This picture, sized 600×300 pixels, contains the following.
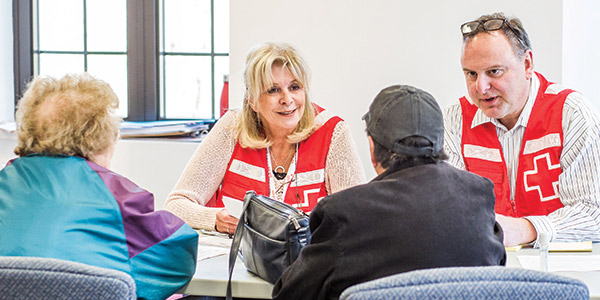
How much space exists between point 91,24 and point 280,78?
7.52ft

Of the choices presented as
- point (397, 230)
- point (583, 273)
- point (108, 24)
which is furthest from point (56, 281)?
point (108, 24)

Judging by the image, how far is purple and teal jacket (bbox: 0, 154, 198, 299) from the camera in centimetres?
161

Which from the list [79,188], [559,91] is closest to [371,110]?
[79,188]

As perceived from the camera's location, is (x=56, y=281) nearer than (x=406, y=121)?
Yes

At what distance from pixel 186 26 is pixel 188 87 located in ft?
1.28

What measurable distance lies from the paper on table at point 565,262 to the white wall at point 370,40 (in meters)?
1.48

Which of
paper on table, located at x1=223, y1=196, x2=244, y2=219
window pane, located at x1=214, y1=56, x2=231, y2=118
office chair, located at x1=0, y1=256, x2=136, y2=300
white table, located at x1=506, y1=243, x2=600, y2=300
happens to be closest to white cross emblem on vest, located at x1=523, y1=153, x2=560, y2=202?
white table, located at x1=506, y1=243, x2=600, y2=300

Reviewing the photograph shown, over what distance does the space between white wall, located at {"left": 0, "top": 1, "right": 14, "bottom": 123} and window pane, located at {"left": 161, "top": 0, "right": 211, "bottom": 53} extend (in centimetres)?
101

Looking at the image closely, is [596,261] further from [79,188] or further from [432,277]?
[79,188]

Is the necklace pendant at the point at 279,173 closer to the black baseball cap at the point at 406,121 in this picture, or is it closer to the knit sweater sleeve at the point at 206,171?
the knit sweater sleeve at the point at 206,171

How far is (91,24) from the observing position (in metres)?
4.49

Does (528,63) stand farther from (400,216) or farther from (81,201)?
(81,201)

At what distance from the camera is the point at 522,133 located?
2443 millimetres

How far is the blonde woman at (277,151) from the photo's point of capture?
8.60 ft
